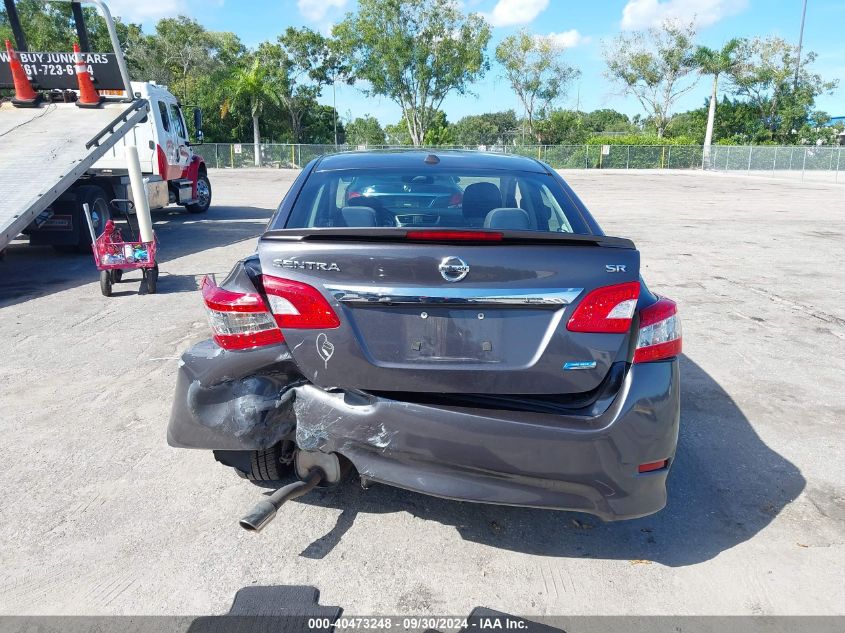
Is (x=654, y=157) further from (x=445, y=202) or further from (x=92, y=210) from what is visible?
(x=445, y=202)

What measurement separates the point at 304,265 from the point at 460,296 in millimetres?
608

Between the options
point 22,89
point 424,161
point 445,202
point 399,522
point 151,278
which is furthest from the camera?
point 22,89

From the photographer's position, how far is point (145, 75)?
168 feet

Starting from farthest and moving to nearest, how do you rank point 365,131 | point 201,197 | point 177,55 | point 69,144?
1. point 365,131
2. point 177,55
3. point 201,197
4. point 69,144

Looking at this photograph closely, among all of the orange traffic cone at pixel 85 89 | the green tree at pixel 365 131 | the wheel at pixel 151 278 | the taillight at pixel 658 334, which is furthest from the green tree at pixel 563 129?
the taillight at pixel 658 334

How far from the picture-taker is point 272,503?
2.63 metres

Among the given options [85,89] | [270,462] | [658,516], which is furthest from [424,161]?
[85,89]

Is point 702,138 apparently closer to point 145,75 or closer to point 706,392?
point 145,75

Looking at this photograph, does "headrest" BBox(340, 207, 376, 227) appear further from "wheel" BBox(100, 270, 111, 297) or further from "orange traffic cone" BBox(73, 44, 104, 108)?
"orange traffic cone" BBox(73, 44, 104, 108)

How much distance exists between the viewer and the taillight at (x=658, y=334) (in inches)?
102

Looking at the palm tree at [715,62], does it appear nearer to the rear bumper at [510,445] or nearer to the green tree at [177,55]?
the green tree at [177,55]

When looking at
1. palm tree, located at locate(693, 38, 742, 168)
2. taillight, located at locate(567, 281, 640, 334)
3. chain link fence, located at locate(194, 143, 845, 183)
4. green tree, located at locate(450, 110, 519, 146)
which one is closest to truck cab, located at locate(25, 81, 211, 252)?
taillight, located at locate(567, 281, 640, 334)

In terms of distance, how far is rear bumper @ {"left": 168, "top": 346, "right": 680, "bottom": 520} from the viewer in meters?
2.40

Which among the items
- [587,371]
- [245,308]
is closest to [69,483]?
[245,308]
